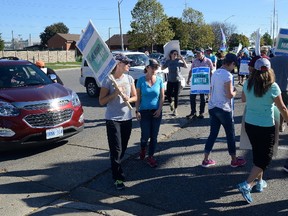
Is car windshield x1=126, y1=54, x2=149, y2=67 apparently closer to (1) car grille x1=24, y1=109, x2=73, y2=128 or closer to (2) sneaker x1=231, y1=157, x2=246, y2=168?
(1) car grille x1=24, y1=109, x2=73, y2=128

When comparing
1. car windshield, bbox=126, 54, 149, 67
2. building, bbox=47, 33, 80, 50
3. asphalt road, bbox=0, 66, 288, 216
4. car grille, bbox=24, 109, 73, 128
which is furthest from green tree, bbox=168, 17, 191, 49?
car grille, bbox=24, 109, 73, 128

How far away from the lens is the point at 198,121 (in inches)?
352


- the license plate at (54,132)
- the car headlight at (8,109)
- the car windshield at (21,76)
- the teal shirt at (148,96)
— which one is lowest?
the license plate at (54,132)

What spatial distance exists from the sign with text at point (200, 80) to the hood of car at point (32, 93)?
3.66 m

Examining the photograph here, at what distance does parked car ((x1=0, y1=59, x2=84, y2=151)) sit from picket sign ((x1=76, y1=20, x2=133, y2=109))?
5.25 ft

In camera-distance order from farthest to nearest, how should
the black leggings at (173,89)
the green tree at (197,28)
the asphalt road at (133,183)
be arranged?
the green tree at (197,28) → the black leggings at (173,89) → the asphalt road at (133,183)

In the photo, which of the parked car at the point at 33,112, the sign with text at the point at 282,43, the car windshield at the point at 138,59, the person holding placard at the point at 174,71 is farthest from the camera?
the car windshield at the point at 138,59

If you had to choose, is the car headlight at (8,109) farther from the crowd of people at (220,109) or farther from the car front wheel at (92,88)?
the car front wheel at (92,88)

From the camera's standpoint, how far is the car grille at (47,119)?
5996 mm

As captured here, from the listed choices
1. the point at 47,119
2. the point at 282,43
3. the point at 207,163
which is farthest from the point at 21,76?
the point at 282,43

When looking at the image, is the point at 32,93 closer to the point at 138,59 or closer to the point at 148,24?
the point at 138,59

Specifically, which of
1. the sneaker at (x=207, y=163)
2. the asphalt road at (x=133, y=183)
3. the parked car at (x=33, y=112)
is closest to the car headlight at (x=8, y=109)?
the parked car at (x=33, y=112)

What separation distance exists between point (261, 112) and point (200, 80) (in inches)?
201

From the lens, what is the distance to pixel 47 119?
6145 mm
